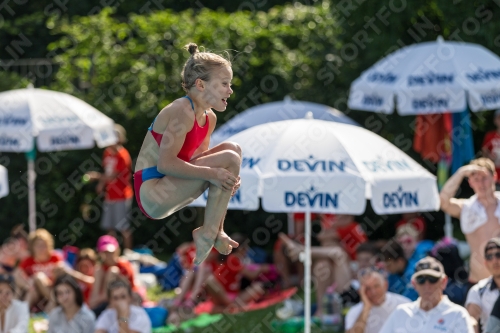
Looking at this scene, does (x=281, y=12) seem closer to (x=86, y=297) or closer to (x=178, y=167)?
(x=86, y=297)

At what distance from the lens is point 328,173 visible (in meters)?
6.92

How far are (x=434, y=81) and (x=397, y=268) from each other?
186 centimetres

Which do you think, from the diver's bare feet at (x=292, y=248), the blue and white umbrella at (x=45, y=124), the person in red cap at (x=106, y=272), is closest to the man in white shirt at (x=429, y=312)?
the diver's bare feet at (x=292, y=248)

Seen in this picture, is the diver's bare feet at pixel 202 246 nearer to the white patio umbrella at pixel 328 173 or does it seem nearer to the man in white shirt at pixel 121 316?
the white patio umbrella at pixel 328 173

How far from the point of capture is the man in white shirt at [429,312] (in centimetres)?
633

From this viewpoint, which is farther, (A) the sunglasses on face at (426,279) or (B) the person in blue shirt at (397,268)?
(B) the person in blue shirt at (397,268)

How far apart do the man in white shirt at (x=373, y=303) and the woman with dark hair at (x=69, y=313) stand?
2211 mm

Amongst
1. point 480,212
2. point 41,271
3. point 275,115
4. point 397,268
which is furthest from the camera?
point 275,115

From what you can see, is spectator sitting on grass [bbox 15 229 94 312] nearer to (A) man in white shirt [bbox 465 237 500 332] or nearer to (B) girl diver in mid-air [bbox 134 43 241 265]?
(A) man in white shirt [bbox 465 237 500 332]

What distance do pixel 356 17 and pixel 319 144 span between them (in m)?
5.67

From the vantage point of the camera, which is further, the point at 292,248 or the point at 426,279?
the point at 292,248

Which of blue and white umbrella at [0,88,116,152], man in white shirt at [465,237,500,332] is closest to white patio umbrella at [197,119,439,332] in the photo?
man in white shirt at [465,237,500,332]

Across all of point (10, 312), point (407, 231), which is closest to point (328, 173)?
point (10, 312)

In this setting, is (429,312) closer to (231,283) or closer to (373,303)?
(373,303)
